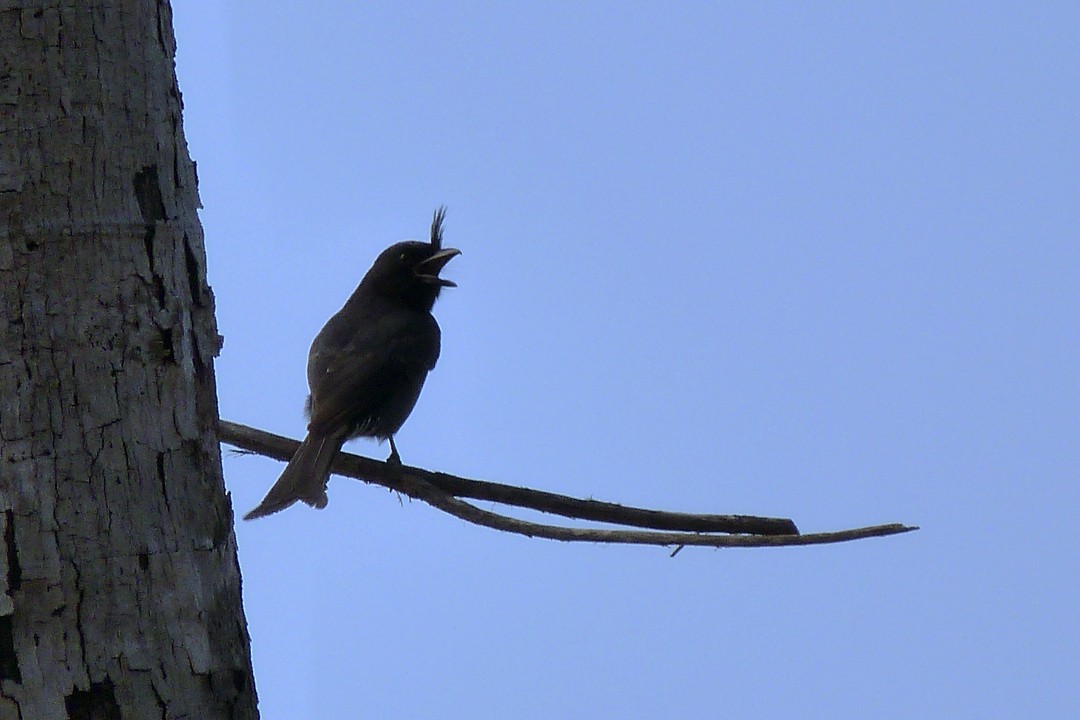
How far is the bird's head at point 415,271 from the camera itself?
286 inches

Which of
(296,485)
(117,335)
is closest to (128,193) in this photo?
(117,335)

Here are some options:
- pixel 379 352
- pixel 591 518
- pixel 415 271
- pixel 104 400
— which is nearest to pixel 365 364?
pixel 379 352

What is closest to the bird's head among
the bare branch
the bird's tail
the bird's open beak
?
the bird's open beak

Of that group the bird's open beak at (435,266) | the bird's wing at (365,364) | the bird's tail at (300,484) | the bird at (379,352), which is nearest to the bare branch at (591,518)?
the bird's tail at (300,484)

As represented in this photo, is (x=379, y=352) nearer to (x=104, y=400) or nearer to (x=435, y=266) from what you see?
(x=435, y=266)

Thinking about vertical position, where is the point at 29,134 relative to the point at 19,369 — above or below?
above

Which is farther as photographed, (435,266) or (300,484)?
(435,266)

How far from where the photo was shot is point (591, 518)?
3566 mm

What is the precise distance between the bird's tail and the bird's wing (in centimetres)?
70

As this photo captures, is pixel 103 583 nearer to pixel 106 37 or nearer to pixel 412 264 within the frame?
pixel 106 37

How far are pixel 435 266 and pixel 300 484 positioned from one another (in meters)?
2.54

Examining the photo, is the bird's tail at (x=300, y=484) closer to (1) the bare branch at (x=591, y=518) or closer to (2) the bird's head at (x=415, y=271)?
(1) the bare branch at (x=591, y=518)

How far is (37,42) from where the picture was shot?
230 cm

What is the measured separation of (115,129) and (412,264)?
5.00 meters
